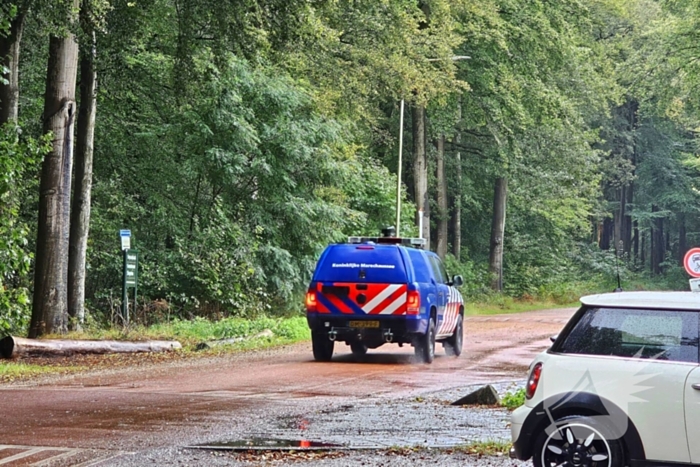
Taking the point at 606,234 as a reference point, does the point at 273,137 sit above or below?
above

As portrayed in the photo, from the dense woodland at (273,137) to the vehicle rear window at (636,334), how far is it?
2.01m

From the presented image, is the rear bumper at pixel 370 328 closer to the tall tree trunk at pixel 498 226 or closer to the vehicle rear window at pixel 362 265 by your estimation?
the vehicle rear window at pixel 362 265

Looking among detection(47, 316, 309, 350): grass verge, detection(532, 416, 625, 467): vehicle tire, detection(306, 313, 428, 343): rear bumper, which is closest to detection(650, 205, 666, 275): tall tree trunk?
detection(47, 316, 309, 350): grass verge

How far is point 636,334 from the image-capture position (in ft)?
25.6

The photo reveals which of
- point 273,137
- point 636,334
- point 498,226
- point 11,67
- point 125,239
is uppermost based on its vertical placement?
point 11,67

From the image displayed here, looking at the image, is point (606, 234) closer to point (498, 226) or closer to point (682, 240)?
point (682, 240)

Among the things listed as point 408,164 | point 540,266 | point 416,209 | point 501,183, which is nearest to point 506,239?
point 540,266

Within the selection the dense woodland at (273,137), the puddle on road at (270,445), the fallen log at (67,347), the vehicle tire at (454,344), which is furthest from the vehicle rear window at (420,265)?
the puddle on road at (270,445)

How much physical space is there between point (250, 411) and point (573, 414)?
5.47m

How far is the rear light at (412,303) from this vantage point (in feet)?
62.8

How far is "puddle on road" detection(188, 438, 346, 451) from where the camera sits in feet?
32.0

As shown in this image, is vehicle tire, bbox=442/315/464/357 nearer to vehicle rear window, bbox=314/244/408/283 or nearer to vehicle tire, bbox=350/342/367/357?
vehicle tire, bbox=350/342/367/357

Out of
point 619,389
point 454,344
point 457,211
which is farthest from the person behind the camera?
point 457,211

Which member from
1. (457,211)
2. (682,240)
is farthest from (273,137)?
(682,240)
